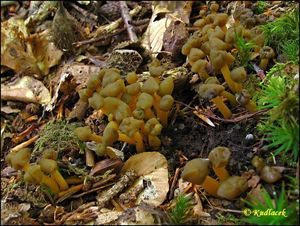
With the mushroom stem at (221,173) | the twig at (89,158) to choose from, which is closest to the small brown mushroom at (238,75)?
the mushroom stem at (221,173)

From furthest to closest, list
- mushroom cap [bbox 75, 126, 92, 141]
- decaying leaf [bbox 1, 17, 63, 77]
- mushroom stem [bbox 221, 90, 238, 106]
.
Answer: decaying leaf [bbox 1, 17, 63, 77] → mushroom stem [bbox 221, 90, 238, 106] → mushroom cap [bbox 75, 126, 92, 141]

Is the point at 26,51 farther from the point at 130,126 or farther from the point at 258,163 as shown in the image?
the point at 258,163

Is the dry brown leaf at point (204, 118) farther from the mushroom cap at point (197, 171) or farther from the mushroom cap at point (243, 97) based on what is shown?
the mushroom cap at point (197, 171)

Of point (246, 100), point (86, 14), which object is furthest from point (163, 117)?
point (86, 14)

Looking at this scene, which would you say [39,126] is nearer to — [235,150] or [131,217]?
[131,217]

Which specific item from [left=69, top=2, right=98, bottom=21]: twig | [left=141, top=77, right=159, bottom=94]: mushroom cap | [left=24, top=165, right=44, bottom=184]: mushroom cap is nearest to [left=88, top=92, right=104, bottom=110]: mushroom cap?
[left=141, top=77, right=159, bottom=94]: mushroom cap

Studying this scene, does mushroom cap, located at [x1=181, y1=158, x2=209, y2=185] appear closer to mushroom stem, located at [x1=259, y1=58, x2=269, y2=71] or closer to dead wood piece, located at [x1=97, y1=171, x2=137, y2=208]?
dead wood piece, located at [x1=97, y1=171, x2=137, y2=208]
